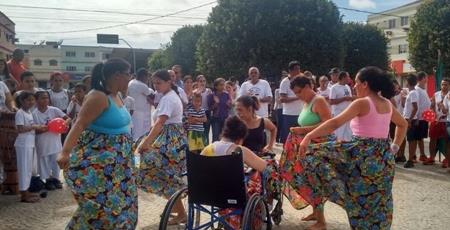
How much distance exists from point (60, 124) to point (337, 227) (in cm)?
429

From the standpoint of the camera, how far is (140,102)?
27.7 ft

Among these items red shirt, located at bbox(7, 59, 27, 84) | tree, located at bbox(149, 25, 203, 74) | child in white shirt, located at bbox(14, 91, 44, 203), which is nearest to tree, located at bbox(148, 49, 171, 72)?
tree, located at bbox(149, 25, 203, 74)

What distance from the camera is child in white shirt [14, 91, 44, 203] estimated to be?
22.0ft

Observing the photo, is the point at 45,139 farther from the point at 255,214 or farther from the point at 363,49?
the point at 363,49

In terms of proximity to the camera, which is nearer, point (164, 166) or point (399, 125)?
point (399, 125)

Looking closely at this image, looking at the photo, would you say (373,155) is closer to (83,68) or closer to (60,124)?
(60,124)

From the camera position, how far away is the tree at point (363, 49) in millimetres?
42781

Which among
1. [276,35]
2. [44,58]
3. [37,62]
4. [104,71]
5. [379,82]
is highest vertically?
[44,58]

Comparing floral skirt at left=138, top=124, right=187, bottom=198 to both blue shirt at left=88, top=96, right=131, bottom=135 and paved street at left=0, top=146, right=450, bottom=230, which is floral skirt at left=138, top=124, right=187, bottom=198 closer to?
paved street at left=0, top=146, right=450, bottom=230

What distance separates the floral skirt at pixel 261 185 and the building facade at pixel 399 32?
5344 cm

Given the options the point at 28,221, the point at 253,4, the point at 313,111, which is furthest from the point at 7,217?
the point at 253,4

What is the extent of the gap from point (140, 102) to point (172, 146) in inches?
123

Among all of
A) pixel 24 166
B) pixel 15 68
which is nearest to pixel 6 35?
pixel 15 68

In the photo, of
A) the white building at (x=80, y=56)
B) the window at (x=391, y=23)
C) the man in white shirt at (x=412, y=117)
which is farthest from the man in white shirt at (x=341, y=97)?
the white building at (x=80, y=56)
